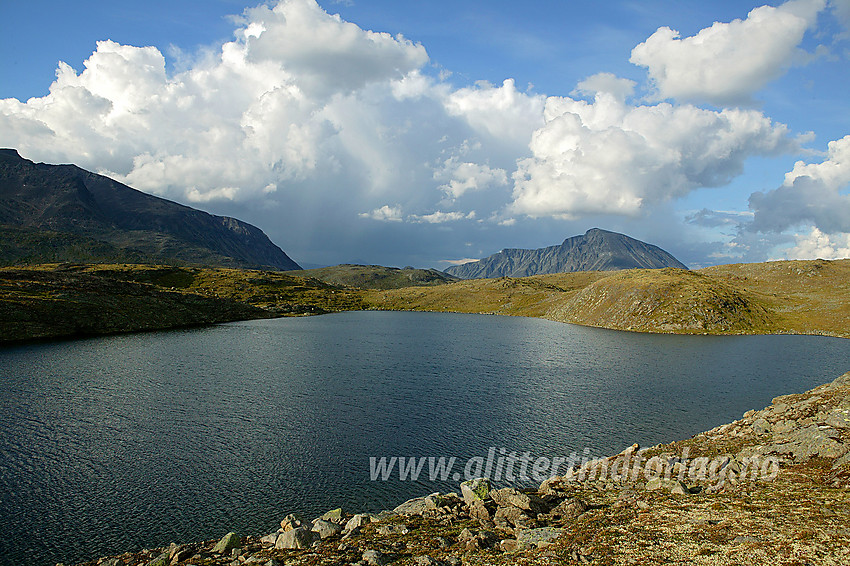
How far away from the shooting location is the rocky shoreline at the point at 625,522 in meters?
16.9

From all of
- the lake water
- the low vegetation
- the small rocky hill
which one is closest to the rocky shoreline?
the lake water

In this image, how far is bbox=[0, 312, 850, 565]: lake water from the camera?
1114 inches

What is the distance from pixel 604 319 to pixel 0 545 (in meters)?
160

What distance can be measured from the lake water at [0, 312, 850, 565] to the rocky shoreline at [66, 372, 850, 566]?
5.17 m

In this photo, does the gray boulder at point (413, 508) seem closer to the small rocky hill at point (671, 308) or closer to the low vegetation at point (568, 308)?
the low vegetation at point (568, 308)

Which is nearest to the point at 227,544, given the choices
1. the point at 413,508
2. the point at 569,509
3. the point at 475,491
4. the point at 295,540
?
the point at 295,540

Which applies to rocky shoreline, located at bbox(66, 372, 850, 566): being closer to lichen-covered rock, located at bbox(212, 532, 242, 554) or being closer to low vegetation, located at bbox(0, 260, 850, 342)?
lichen-covered rock, located at bbox(212, 532, 242, 554)

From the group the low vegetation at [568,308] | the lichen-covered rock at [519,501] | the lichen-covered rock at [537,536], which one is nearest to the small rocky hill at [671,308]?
the low vegetation at [568,308]

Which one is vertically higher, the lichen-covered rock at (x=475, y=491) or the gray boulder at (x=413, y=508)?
the lichen-covered rock at (x=475, y=491)

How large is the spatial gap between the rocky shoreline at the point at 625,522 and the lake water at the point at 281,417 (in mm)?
5170

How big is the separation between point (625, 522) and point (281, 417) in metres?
36.9

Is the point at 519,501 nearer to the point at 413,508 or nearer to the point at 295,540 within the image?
the point at 413,508

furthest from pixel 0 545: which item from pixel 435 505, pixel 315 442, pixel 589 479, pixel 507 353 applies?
pixel 507 353

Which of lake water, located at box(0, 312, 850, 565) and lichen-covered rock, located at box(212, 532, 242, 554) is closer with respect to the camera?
lichen-covered rock, located at box(212, 532, 242, 554)
